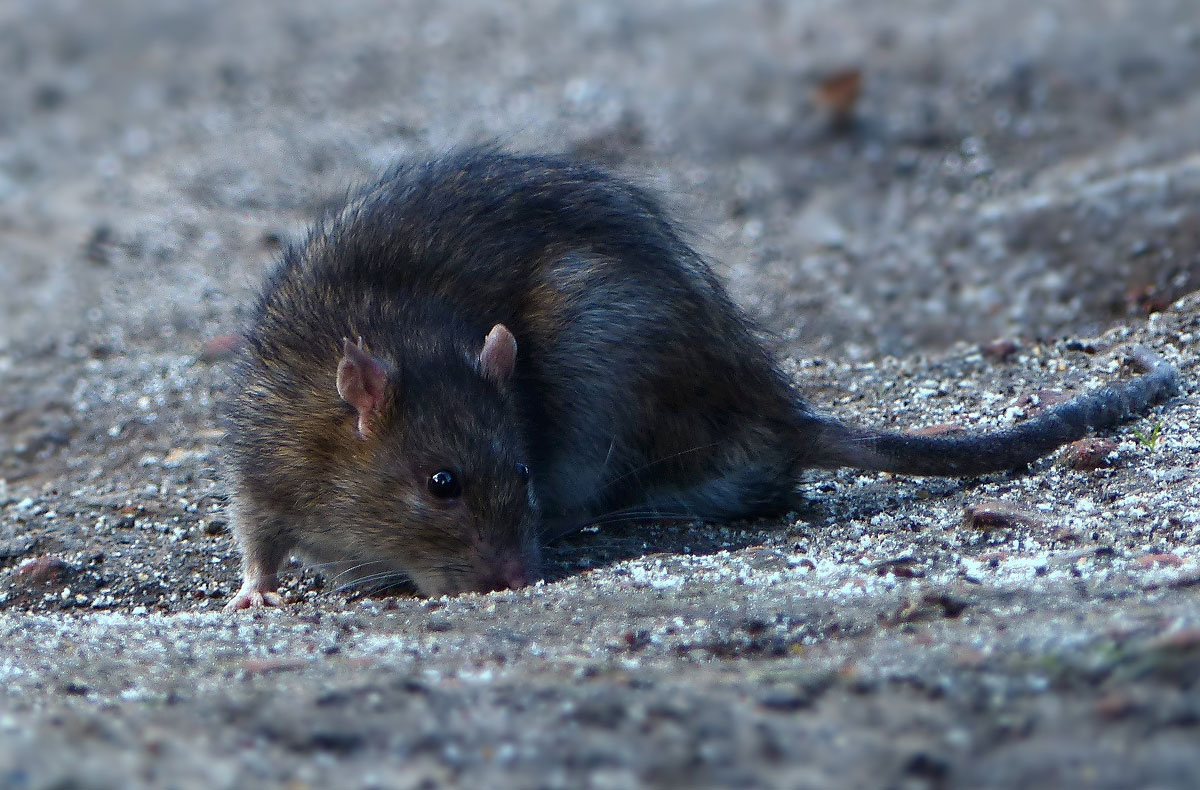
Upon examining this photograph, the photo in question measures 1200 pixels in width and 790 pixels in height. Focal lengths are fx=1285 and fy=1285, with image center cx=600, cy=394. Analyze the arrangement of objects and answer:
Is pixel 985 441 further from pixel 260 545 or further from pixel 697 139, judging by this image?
pixel 697 139

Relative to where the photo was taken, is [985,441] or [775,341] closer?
[985,441]

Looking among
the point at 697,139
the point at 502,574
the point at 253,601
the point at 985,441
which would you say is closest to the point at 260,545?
the point at 253,601

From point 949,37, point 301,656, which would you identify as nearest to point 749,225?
point 949,37

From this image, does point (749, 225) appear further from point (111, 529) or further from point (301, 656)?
point (301, 656)

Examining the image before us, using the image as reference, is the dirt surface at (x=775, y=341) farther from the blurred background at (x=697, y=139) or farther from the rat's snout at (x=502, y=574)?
the rat's snout at (x=502, y=574)

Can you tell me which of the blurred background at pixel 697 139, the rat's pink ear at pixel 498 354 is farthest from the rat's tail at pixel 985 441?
the blurred background at pixel 697 139

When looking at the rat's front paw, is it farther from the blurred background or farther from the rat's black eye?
the blurred background
